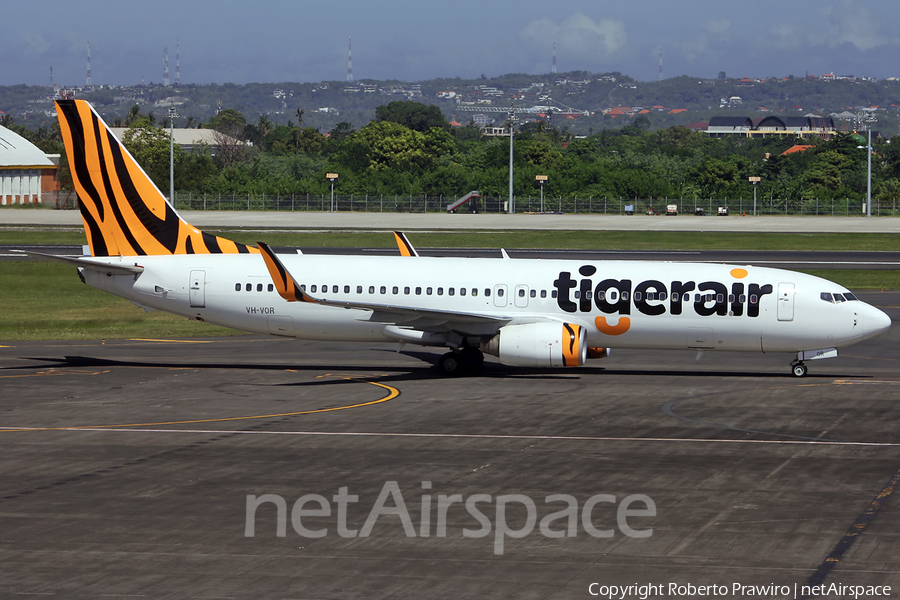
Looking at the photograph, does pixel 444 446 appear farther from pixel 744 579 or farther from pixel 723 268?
pixel 723 268

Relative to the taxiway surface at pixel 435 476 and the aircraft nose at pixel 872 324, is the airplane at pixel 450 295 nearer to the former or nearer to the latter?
the aircraft nose at pixel 872 324

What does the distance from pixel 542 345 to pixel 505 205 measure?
390 feet

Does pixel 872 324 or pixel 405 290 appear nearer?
pixel 872 324

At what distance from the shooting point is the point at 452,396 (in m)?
35.1

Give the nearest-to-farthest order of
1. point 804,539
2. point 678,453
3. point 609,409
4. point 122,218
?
point 804,539 → point 678,453 → point 609,409 → point 122,218

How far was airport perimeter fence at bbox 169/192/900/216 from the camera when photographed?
151875 millimetres

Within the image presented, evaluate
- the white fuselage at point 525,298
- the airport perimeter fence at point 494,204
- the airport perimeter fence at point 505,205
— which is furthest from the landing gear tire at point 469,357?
the airport perimeter fence at point 505,205

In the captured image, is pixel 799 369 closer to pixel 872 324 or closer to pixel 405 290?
pixel 872 324

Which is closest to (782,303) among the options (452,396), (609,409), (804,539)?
(609,409)

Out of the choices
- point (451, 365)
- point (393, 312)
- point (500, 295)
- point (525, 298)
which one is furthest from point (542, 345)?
point (393, 312)

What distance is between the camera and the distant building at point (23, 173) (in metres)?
156

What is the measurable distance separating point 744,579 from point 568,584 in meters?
2.96

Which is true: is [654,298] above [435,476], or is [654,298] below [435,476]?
above

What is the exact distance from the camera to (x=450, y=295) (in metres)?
39.6
